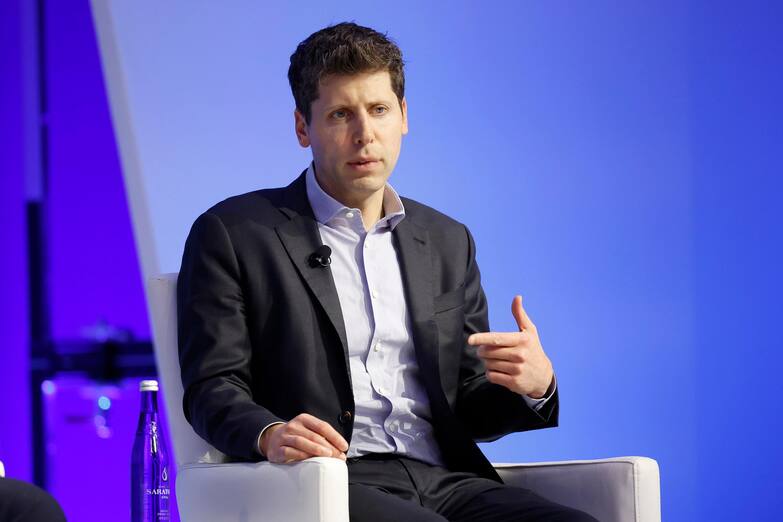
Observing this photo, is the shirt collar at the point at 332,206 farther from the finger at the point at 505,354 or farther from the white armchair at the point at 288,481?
the finger at the point at 505,354

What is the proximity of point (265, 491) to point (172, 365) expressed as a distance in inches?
21.3

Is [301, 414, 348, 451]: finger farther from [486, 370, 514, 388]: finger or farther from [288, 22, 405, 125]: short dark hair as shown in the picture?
[288, 22, 405, 125]: short dark hair

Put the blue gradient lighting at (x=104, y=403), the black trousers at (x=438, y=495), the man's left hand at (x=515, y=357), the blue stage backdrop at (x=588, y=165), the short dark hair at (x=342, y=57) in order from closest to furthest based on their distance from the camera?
the black trousers at (x=438, y=495) → the man's left hand at (x=515, y=357) → the short dark hair at (x=342, y=57) → the blue stage backdrop at (x=588, y=165) → the blue gradient lighting at (x=104, y=403)

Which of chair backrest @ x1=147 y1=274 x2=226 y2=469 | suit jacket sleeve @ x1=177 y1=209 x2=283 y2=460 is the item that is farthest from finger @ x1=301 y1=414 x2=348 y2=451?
chair backrest @ x1=147 y1=274 x2=226 y2=469

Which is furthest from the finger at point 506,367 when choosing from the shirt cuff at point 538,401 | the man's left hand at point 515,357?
the shirt cuff at point 538,401

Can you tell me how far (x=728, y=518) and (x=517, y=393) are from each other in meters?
2.05

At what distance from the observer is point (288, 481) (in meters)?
1.86

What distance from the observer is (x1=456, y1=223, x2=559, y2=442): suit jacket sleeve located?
2381 mm

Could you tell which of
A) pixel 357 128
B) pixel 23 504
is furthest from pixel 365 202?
pixel 23 504

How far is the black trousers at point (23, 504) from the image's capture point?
81.7 inches

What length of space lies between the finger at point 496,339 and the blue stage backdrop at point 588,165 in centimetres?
165

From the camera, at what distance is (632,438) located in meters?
3.92

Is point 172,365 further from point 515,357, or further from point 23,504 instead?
point 515,357

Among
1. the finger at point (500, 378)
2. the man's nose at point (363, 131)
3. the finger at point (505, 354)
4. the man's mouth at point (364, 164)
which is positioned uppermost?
the man's nose at point (363, 131)
